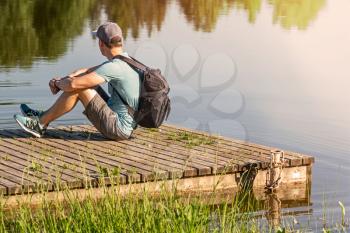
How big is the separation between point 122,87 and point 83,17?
15133 millimetres

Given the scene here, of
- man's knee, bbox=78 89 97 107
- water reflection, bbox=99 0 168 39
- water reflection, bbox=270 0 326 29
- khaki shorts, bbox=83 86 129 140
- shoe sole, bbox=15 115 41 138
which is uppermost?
man's knee, bbox=78 89 97 107

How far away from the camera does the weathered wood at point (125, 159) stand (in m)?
8.98

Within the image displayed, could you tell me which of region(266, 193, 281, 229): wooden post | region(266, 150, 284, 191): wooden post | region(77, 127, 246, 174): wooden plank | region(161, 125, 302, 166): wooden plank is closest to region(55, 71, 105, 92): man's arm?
region(77, 127, 246, 174): wooden plank

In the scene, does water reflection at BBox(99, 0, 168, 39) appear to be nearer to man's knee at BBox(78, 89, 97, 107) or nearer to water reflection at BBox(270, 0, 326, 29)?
water reflection at BBox(270, 0, 326, 29)

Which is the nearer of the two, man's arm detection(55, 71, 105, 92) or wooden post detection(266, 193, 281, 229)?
wooden post detection(266, 193, 281, 229)

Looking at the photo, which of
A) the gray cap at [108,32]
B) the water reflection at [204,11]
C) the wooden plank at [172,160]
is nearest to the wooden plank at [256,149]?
the wooden plank at [172,160]

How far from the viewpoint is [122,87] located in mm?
10078

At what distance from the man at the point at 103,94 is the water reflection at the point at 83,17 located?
7.06 m

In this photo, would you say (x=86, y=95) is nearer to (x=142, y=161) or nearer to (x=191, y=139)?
(x=142, y=161)

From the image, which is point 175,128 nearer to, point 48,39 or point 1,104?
point 1,104

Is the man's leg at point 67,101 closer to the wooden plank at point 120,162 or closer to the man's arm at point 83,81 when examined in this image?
the man's arm at point 83,81

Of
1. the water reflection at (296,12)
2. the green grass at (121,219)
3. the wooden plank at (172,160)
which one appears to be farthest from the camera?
the water reflection at (296,12)

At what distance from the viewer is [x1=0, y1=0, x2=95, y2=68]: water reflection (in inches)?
741

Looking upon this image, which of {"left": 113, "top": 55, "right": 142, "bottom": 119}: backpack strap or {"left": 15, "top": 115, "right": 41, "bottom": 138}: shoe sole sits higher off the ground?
{"left": 113, "top": 55, "right": 142, "bottom": 119}: backpack strap
